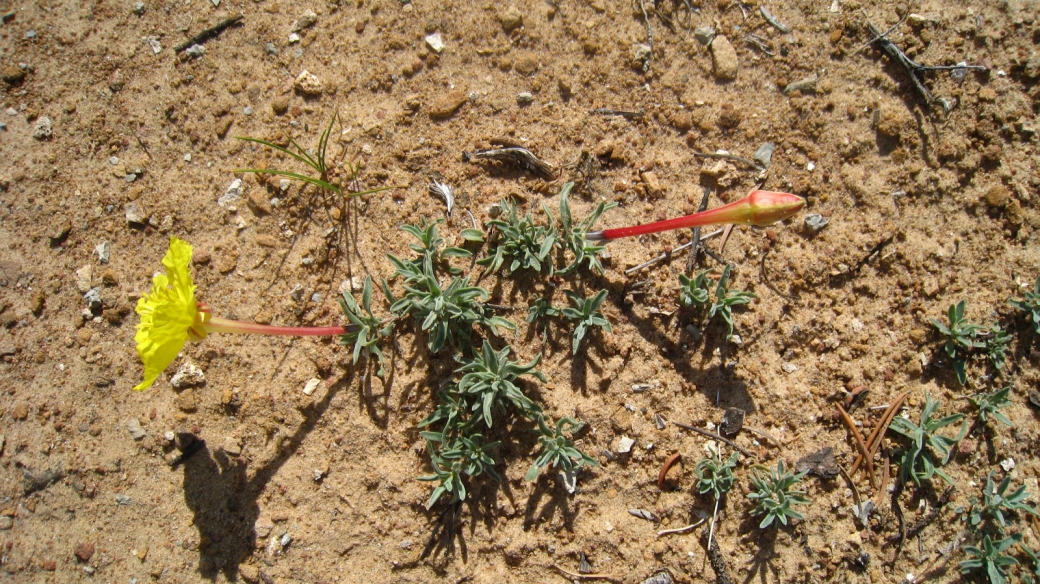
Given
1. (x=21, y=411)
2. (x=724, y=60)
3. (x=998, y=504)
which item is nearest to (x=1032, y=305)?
(x=998, y=504)

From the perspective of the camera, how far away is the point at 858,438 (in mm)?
3398

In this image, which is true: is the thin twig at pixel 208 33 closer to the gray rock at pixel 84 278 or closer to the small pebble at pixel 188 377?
the gray rock at pixel 84 278

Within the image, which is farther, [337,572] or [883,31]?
[883,31]

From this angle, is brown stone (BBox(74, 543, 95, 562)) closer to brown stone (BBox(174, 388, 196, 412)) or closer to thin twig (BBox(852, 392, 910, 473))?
brown stone (BBox(174, 388, 196, 412))

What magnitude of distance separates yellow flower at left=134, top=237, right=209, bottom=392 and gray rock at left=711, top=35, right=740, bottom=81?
3264 mm

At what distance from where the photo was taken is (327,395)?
3455 millimetres

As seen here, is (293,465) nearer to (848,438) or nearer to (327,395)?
(327,395)

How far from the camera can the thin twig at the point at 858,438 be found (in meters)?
3.37

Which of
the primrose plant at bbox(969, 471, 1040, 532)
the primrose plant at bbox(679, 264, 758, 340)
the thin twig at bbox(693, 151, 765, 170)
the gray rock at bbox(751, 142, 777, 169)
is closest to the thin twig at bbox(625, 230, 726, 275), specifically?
the primrose plant at bbox(679, 264, 758, 340)

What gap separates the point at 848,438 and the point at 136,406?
13.8 feet

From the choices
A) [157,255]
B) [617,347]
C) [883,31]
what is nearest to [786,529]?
[617,347]

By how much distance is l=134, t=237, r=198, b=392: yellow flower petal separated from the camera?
9.37 ft

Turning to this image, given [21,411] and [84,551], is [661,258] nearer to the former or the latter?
[84,551]

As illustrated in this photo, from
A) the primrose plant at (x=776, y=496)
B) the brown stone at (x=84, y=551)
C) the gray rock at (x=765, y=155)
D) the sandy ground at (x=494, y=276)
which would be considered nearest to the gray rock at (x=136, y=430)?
the sandy ground at (x=494, y=276)
